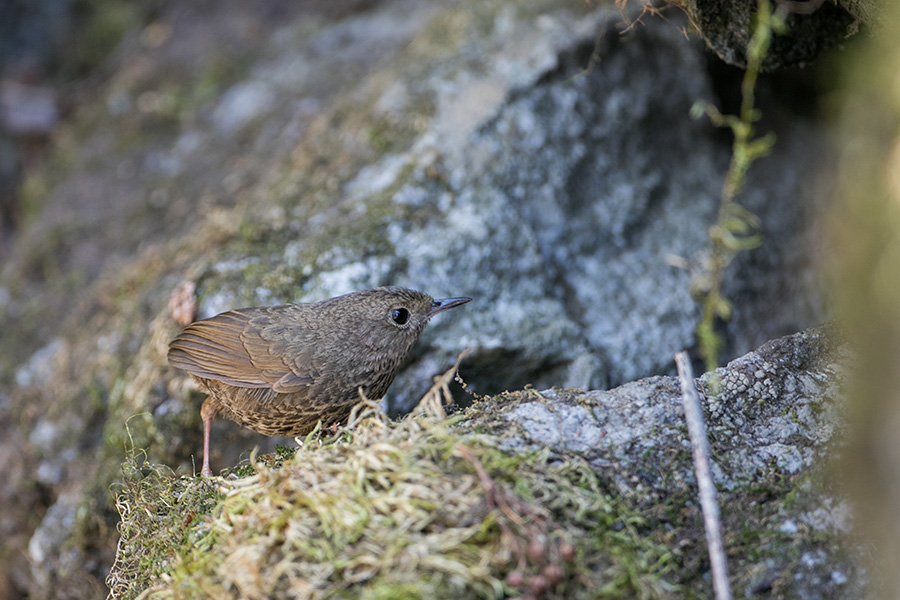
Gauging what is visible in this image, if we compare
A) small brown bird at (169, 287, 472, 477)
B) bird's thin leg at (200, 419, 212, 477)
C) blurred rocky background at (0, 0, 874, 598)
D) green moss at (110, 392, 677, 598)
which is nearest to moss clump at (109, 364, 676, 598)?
green moss at (110, 392, 677, 598)

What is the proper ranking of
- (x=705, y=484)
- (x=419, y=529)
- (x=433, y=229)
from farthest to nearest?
(x=433, y=229)
(x=705, y=484)
(x=419, y=529)

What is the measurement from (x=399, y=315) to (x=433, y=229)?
909mm

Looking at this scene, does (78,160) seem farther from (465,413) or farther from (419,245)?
(465,413)

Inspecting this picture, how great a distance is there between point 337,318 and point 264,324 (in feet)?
1.44

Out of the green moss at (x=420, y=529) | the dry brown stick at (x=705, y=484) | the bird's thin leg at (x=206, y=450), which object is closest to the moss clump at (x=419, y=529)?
the green moss at (x=420, y=529)

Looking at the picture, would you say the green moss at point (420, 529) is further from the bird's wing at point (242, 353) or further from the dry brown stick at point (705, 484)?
the bird's wing at point (242, 353)

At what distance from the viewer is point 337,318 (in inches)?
177

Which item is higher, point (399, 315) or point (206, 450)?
point (399, 315)

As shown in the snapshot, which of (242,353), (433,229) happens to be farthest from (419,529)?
(433,229)

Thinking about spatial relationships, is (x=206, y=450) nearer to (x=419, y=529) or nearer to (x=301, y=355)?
(x=301, y=355)

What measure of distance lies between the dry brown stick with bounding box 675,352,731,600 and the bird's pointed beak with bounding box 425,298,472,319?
1582mm

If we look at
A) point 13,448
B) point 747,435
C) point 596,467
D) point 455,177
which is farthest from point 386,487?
point 13,448

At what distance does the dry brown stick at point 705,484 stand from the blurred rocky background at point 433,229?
Result: 4.45ft

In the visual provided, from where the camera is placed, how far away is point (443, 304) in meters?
4.48
